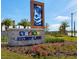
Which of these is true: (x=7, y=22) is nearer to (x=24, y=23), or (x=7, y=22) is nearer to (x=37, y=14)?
(x=24, y=23)

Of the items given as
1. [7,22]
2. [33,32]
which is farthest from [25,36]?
[7,22]

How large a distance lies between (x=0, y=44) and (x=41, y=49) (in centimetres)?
41

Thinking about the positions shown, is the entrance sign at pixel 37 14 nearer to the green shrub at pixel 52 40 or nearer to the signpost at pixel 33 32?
the signpost at pixel 33 32

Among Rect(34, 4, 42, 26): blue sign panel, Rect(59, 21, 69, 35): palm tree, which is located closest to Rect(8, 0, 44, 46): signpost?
Rect(34, 4, 42, 26): blue sign panel

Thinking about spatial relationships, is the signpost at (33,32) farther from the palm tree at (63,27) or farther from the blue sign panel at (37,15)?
the palm tree at (63,27)

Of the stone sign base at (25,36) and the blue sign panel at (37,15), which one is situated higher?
the blue sign panel at (37,15)

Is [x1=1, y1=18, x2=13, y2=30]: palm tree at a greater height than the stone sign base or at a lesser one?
greater

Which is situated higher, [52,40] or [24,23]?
[24,23]

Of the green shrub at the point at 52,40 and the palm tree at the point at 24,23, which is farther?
the green shrub at the point at 52,40

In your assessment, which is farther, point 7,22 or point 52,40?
point 52,40

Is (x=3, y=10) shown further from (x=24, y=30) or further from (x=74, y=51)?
(x=74, y=51)

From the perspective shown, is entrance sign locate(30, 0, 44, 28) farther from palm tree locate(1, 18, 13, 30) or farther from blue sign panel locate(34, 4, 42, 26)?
palm tree locate(1, 18, 13, 30)

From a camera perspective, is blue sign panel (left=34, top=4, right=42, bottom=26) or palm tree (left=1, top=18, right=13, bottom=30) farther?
blue sign panel (left=34, top=4, right=42, bottom=26)

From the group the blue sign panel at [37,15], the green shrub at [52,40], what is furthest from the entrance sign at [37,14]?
the green shrub at [52,40]
